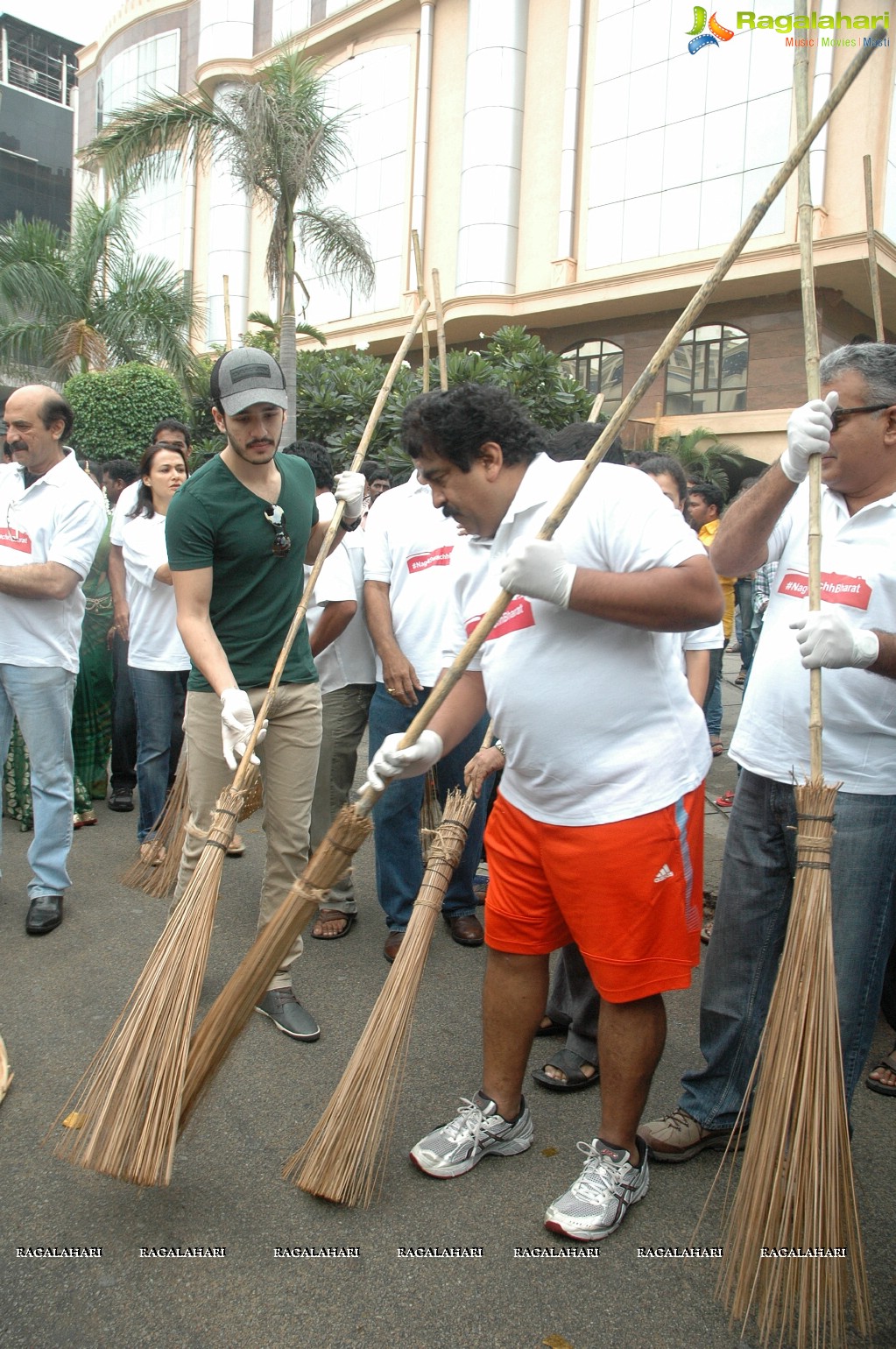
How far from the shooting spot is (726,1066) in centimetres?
263

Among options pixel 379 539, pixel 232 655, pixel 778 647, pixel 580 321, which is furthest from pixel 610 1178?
pixel 580 321

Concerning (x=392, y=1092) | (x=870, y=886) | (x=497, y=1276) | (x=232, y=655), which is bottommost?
(x=497, y=1276)

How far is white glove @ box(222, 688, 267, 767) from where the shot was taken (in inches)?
119

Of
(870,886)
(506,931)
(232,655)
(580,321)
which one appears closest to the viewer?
(870,886)

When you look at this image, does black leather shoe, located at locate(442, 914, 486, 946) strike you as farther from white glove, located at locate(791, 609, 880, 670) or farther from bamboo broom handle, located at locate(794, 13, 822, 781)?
white glove, located at locate(791, 609, 880, 670)

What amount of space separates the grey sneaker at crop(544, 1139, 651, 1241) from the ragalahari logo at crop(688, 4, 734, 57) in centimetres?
2055

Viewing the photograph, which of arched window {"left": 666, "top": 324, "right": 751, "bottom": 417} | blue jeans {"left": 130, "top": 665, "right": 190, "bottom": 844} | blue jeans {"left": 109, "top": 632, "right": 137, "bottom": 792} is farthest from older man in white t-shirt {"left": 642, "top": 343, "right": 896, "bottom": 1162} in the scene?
arched window {"left": 666, "top": 324, "right": 751, "bottom": 417}

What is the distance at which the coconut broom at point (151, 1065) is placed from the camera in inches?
92.1

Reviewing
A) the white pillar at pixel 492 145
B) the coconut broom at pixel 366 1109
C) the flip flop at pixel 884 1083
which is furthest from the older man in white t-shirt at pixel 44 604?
the white pillar at pixel 492 145

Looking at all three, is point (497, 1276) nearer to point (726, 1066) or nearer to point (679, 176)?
point (726, 1066)

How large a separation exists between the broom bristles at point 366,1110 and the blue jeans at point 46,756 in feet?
6.69

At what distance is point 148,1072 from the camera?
7.90 feet

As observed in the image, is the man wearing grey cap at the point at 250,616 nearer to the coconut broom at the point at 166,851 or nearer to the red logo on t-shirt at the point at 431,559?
the red logo on t-shirt at the point at 431,559

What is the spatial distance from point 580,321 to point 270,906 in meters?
20.7
